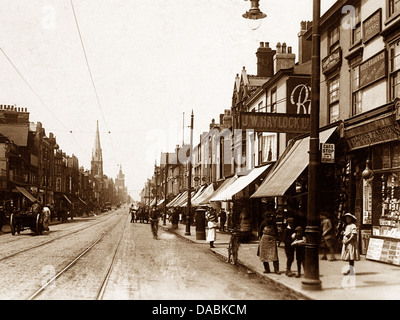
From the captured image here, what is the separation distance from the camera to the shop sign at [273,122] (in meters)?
19.6

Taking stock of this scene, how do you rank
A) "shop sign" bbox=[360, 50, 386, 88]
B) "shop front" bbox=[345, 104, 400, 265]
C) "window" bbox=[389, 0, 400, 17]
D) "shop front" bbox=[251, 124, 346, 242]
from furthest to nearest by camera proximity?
1. "shop front" bbox=[251, 124, 346, 242]
2. "shop sign" bbox=[360, 50, 386, 88]
3. "shop front" bbox=[345, 104, 400, 265]
4. "window" bbox=[389, 0, 400, 17]

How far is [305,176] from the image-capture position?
19734 millimetres

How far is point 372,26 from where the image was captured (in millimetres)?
16219

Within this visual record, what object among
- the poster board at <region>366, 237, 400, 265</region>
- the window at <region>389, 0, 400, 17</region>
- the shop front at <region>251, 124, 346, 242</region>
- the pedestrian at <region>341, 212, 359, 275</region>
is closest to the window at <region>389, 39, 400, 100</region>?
the window at <region>389, 0, 400, 17</region>

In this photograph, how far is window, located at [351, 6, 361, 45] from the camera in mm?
17375

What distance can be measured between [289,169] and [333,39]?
562 centimetres

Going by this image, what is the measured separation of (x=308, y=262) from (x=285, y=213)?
1275 centimetres

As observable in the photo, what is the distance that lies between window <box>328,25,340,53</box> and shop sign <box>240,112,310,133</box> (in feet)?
9.44

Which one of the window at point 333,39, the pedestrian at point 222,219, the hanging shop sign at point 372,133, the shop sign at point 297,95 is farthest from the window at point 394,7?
the pedestrian at point 222,219

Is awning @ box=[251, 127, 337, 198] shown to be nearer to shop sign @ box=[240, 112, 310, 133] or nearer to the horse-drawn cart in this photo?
shop sign @ box=[240, 112, 310, 133]

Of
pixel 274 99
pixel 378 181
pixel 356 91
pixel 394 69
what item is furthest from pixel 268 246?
pixel 274 99
